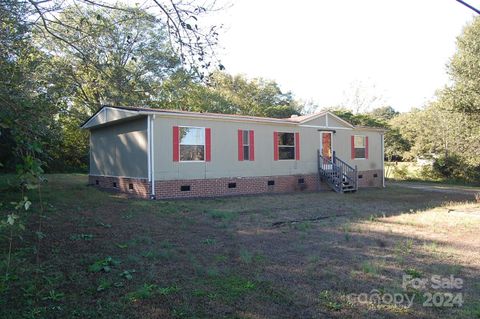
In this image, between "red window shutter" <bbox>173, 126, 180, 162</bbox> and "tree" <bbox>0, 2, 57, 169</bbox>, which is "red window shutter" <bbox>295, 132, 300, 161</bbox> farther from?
Answer: "tree" <bbox>0, 2, 57, 169</bbox>

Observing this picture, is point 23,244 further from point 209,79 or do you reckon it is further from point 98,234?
point 209,79

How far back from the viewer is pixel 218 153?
45.0 feet

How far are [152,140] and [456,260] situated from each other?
9.26 meters

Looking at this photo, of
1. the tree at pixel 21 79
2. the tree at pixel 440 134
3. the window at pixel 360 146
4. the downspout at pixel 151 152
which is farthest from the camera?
the window at pixel 360 146

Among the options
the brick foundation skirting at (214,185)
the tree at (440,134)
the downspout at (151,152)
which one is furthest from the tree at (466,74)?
A: the downspout at (151,152)

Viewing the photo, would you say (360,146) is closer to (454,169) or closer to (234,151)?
(234,151)

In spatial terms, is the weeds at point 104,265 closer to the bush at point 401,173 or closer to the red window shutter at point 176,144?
the red window shutter at point 176,144

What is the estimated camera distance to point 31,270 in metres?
4.38

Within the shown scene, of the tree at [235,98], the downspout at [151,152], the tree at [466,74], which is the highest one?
the tree at [235,98]

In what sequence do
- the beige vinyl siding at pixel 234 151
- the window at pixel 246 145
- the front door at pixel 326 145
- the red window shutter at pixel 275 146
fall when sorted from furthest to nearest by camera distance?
the front door at pixel 326 145 → the red window shutter at pixel 275 146 → the window at pixel 246 145 → the beige vinyl siding at pixel 234 151

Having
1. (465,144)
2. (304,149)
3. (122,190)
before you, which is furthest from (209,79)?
(465,144)

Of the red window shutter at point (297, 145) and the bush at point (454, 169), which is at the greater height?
the red window shutter at point (297, 145)

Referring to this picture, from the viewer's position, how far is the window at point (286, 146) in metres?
15.6

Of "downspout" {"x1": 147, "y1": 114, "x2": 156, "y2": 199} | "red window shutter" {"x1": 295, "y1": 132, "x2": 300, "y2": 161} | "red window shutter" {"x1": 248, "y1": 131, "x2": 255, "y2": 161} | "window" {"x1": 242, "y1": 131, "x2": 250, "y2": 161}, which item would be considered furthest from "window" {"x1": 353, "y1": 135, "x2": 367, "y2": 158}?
"downspout" {"x1": 147, "y1": 114, "x2": 156, "y2": 199}
